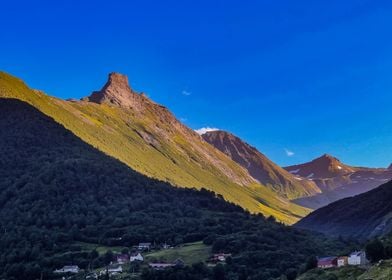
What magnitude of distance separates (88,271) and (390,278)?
13347 centimetres

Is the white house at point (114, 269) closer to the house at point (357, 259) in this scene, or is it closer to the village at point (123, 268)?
the village at point (123, 268)

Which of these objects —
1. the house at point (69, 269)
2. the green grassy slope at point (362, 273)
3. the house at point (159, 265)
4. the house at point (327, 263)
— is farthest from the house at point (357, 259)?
the house at point (69, 269)

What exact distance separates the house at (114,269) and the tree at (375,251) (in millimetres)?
90163

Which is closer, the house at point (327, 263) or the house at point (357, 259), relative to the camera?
the house at point (357, 259)

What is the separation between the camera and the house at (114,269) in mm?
180750

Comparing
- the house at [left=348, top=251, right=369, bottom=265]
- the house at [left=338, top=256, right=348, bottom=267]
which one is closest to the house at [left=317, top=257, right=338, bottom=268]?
the house at [left=338, top=256, right=348, bottom=267]

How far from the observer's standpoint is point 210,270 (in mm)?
177625

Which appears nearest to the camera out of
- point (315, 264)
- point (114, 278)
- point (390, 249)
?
point (390, 249)

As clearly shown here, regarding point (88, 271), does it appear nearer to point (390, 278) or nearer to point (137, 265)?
point (137, 265)

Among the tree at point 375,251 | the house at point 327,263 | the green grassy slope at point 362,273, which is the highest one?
the tree at point 375,251

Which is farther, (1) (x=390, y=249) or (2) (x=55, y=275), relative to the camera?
(2) (x=55, y=275)

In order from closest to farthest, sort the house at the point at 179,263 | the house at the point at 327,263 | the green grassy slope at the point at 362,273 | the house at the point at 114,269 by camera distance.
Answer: the green grassy slope at the point at 362,273 < the house at the point at 327,263 < the house at the point at 179,263 < the house at the point at 114,269

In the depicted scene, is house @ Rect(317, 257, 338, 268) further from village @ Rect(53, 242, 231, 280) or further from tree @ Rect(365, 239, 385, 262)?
village @ Rect(53, 242, 231, 280)

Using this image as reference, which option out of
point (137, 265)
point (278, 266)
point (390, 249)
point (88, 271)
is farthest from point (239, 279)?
point (390, 249)
